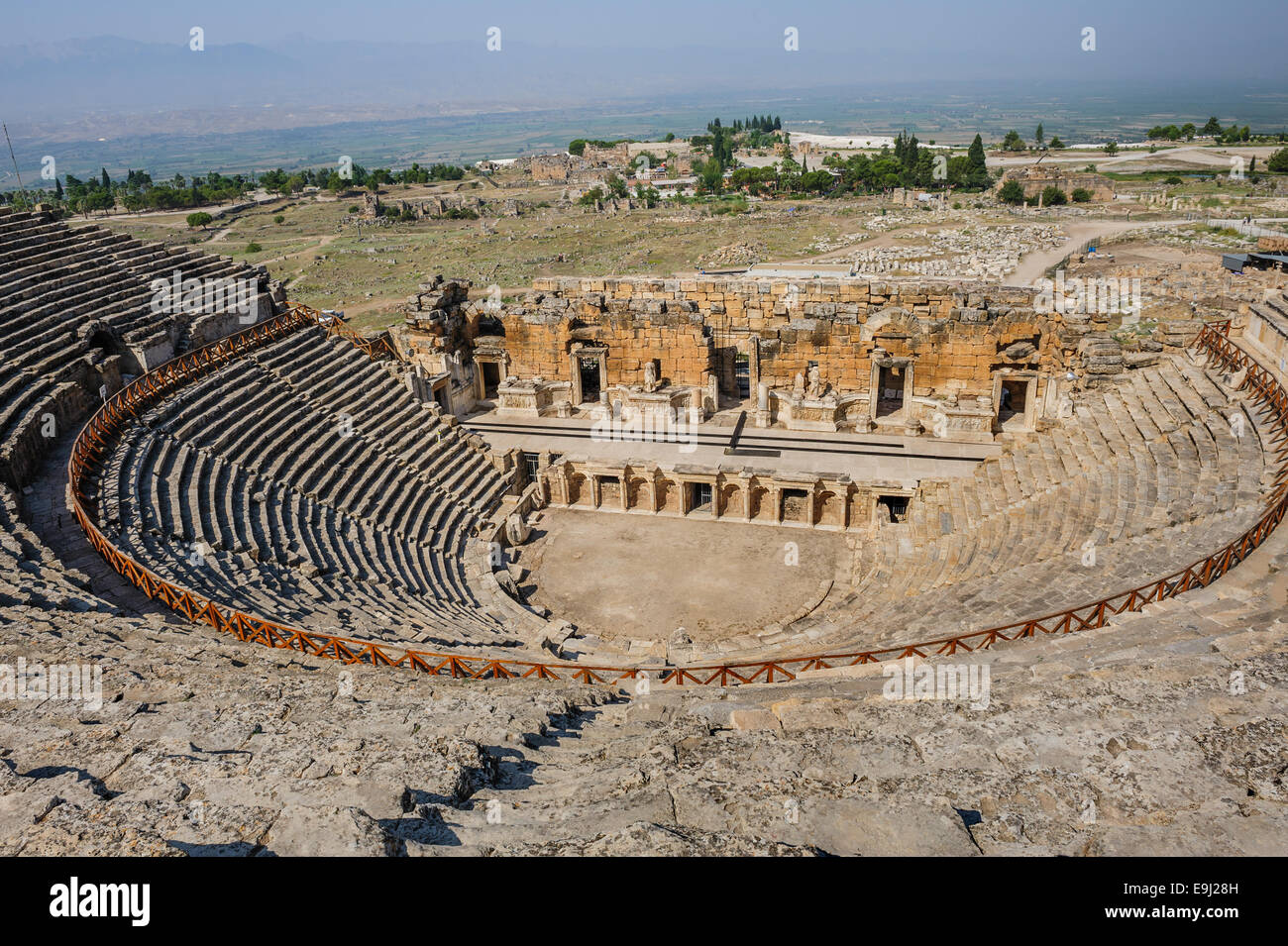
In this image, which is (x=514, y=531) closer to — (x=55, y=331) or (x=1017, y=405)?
(x=55, y=331)

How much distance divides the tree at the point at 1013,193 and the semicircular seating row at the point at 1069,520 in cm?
7919

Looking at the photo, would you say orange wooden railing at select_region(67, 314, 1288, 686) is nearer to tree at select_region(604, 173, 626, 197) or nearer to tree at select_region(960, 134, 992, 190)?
tree at select_region(960, 134, 992, 190)

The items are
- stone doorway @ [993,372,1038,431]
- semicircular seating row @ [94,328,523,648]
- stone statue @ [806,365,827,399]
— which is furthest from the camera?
stone statue @ [806,365,827,399]

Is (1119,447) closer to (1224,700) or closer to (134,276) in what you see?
(1224,700)

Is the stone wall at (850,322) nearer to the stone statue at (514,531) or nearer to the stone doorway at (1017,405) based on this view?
the stone doorway at (1017,405)

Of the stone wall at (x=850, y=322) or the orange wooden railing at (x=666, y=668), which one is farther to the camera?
the stone wall at (x=850, y=322)

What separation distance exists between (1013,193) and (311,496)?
305 ft

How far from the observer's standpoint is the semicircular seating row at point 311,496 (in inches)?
600

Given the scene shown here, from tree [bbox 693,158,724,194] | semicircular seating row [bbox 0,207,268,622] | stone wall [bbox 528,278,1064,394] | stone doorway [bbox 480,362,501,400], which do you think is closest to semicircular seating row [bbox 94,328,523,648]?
semicircular seating row [bbox 0,207,268,622]

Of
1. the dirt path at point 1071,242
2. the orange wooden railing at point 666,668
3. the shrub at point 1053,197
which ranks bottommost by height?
the orange wooden railing at point 666,668

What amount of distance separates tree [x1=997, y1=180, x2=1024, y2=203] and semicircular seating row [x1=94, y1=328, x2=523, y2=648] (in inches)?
3393

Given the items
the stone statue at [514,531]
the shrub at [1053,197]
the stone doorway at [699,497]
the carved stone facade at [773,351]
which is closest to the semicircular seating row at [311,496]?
the stone statue at [514,531]

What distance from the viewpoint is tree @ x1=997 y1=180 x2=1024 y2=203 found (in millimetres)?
90812

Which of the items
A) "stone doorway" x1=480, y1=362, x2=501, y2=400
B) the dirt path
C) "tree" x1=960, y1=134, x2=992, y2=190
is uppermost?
"tree" x1=960, y1=134, x2=992, y2=190
